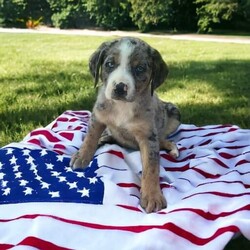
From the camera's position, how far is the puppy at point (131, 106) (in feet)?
13.1

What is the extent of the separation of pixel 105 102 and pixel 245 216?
176 centimetres

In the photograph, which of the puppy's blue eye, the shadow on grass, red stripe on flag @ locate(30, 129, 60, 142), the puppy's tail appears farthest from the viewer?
the shadow on grass

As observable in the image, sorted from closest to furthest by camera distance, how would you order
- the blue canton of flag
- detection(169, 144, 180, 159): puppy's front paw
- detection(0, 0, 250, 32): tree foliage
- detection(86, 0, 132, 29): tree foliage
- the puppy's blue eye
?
1. the blue canton of flag
2. the puppy's blue eye
3. detection(169, 144, 180, 159): puppy's front paw
4. detection(0, 0, 250, 32): tree foliage
5. detection(86, 0, 132, 29): tree foliage

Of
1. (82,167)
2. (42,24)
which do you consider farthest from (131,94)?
(42,24)

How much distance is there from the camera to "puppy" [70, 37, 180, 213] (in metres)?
3.98

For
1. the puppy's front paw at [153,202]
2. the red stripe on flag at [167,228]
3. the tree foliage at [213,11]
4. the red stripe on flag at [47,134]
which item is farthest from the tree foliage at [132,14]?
the red stripe on flag at [167,228]

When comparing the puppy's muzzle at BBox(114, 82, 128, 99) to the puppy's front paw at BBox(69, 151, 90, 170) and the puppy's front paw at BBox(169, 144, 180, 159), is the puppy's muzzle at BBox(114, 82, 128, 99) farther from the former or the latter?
the puppy's front paw at BBox(169, 144, 180, 159)

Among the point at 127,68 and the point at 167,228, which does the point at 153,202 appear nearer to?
the point at 167,228

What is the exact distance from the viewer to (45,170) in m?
4.24

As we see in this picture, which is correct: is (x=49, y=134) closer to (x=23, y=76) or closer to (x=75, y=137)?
(x=75, y=137)

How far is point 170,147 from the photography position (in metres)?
5.04

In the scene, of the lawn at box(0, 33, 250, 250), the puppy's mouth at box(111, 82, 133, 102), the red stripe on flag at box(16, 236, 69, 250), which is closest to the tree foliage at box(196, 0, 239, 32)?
the lawn at box(0, 33, 250, 250)

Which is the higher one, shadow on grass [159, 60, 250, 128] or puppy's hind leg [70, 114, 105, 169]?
puppy's hind leg [70, 114, 105, 169]

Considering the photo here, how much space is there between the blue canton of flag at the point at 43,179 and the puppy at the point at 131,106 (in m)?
0.24
